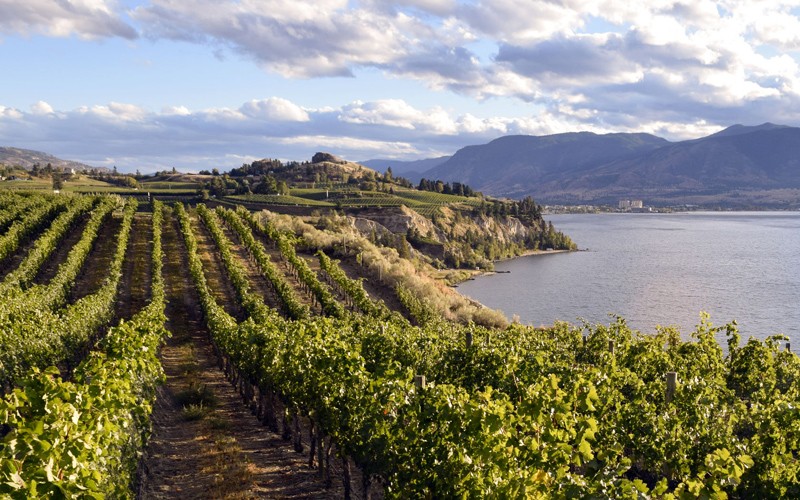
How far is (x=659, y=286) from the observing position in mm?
110812

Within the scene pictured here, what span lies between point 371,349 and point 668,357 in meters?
12.0

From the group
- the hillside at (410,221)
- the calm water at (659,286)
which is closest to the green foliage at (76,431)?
the calm water at (659,286)

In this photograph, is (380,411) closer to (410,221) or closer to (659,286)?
(659,286)

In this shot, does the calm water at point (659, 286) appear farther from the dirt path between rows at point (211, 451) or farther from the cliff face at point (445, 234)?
the dirt path between rows at point (211, 451)

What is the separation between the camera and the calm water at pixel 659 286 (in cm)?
8538

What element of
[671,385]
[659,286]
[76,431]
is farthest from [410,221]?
[76,431]

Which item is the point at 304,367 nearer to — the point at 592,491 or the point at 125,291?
the point at 592,491

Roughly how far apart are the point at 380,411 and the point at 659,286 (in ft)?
356

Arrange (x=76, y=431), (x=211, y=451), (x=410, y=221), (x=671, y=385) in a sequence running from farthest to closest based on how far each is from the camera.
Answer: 1. (x=410, y=221)
2. (x=211, y=451)
3. (x=671, y=385)
4. (x=76, y=431)

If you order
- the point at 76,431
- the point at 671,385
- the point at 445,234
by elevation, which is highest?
the point at 76,431

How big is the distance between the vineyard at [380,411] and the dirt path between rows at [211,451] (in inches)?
4.1

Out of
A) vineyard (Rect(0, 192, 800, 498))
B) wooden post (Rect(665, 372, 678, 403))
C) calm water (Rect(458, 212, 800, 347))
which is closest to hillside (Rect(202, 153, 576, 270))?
calm water (Rect(458, 212, 800, 347))

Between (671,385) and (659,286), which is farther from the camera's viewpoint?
(659,286)

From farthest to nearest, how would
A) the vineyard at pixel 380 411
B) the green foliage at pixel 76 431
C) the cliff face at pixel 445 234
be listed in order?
the cliff face at pixel 445 234, the vineyard at pixel 380 411, the green foliage at pixel 76 431
